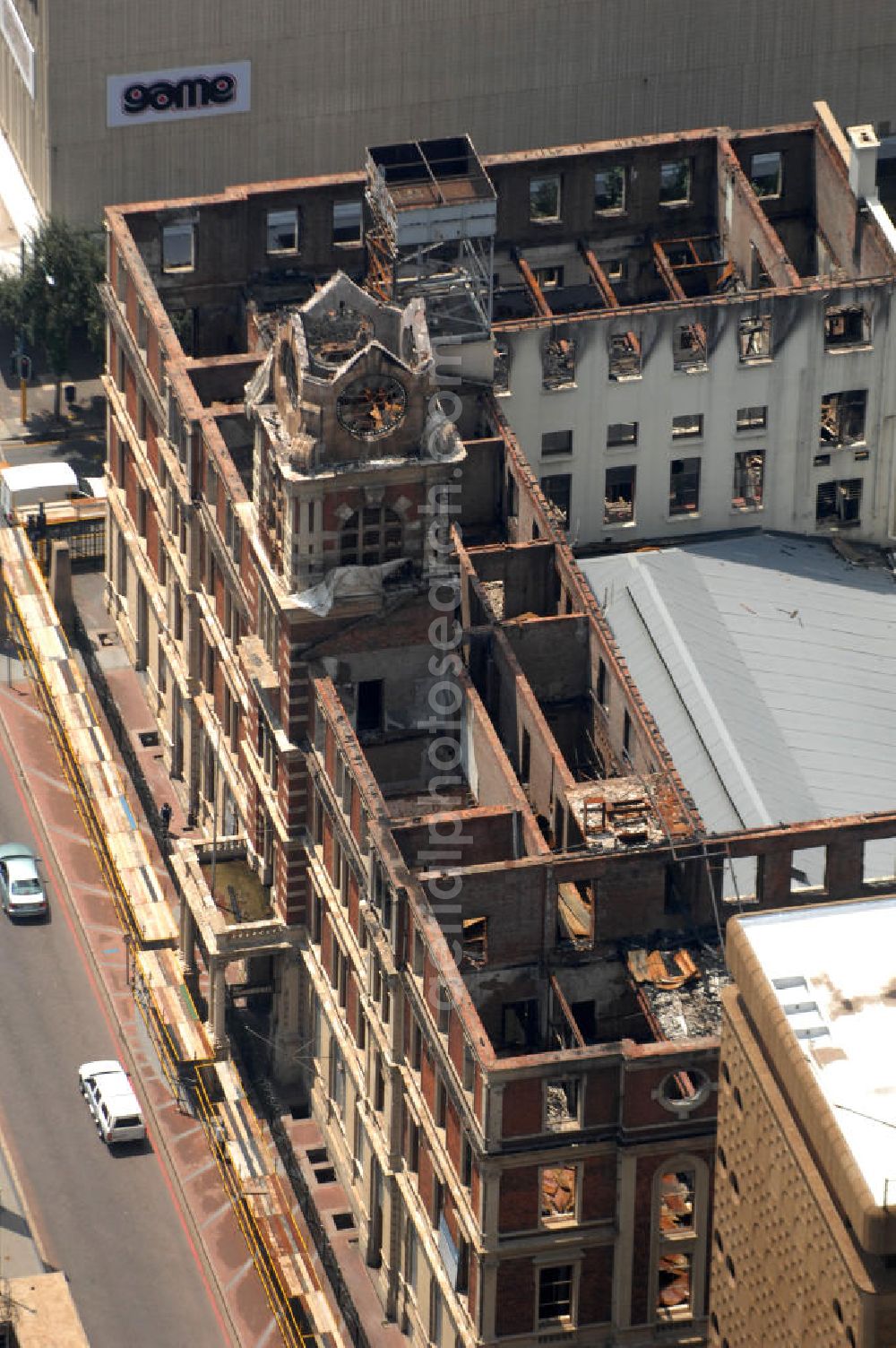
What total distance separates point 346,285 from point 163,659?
41.9m

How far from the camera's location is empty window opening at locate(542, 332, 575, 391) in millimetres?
184375

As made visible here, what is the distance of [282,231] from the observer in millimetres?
194375

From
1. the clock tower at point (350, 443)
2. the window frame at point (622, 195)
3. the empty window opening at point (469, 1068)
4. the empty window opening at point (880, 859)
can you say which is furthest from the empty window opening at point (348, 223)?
the empty window opening at point (469, 1068)

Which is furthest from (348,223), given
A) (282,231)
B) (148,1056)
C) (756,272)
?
(148,1056)

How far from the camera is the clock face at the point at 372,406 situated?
158m

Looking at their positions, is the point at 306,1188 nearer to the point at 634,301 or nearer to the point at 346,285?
the point at 346,285

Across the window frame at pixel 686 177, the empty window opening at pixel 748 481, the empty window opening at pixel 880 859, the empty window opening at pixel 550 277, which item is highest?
the window frame at pixel 686 177

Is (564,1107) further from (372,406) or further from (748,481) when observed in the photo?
(748,481)

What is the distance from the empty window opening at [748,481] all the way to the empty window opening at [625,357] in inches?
295

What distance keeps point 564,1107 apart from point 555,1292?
7145mm

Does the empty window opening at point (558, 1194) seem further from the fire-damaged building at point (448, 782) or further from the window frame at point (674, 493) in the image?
the window frame at point (674, 493)

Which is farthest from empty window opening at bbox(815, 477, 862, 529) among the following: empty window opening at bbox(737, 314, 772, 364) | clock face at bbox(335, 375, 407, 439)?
clock face at bbox(335, 375, 407, 439)

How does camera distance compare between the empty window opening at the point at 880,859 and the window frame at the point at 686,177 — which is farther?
the window frame at the point at 686,177

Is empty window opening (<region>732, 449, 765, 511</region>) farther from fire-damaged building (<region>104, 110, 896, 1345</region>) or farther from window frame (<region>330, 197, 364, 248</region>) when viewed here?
window frame (<region>330, 197, 364, 248</region>)
